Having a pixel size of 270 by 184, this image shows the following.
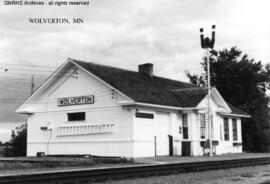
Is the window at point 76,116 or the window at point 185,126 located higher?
the window at point 76,116

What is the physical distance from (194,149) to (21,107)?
11498 mm

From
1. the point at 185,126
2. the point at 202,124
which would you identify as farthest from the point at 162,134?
the point at 202,124

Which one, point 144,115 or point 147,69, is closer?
point 144,115

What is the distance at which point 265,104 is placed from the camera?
1580 inches

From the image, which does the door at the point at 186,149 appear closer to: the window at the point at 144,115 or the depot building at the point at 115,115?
the depot building at the point at 115,115

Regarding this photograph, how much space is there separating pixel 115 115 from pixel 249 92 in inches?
777

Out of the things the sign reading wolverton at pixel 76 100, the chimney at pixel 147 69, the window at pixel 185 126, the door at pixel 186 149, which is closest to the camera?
the sign reading wolverton at pixel 76 100

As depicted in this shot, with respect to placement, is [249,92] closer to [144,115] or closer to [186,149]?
[186,149]

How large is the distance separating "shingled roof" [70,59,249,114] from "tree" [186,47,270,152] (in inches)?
463

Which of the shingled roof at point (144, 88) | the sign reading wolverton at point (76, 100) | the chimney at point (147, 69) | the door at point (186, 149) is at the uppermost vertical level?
the chimney at point (147, 69)

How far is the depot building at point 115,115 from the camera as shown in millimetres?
23766

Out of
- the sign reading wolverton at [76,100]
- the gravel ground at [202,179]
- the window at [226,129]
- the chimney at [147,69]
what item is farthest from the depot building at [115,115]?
the gravel ground at [202,179]

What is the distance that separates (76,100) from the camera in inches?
1030

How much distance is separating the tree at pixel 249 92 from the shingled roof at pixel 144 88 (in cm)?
1177
